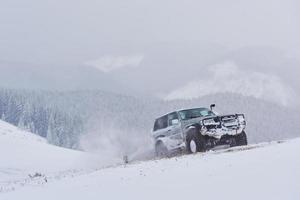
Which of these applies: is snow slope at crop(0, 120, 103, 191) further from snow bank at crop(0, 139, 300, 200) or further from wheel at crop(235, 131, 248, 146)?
snow bank at crop(0, 139, 300, 200)

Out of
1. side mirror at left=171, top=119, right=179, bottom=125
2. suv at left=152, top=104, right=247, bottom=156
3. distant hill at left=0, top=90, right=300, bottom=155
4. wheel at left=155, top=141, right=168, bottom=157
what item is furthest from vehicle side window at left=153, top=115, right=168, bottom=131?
distant hill at left=0, top=90, right=300, bottom=155

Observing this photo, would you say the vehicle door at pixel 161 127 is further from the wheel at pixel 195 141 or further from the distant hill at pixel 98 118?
the distant hill at pixel 98 118

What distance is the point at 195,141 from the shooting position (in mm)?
18984

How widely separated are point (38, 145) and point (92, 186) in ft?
122

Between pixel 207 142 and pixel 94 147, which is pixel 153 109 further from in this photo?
pixel 207 142

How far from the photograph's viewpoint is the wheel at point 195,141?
18797 millimetres

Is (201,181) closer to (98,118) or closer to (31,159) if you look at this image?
(31,159)

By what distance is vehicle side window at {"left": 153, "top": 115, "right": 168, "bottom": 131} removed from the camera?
22008mm

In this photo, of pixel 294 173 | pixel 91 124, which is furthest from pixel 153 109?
pixel 294 173

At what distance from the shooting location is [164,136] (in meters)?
21.7

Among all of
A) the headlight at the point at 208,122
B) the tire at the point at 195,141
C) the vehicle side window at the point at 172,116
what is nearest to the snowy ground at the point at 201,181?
the tire at the point at 195,141

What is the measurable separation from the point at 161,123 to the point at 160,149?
115cm

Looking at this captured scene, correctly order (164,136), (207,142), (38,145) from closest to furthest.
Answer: (207,142)
(164,136)
(38,145)

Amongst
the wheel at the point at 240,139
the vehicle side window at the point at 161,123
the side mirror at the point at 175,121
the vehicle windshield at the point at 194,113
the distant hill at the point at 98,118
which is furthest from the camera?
the distant hill at the point at 98,118
